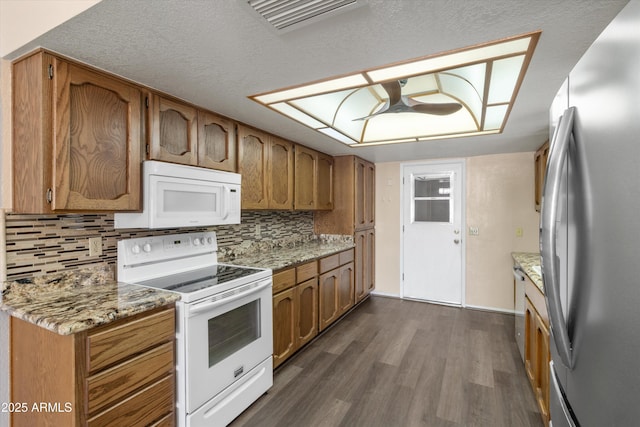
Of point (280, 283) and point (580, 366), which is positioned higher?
point (580, 366)

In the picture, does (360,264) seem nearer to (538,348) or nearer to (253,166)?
(253,166)

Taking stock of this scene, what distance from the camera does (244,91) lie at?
76.8 inches

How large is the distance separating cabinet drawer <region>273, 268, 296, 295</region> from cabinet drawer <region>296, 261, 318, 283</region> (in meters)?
0.08

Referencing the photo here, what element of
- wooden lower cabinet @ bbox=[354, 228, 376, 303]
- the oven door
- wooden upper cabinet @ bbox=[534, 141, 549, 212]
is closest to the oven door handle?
the oven door

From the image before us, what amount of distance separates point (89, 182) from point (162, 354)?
0.98 meters

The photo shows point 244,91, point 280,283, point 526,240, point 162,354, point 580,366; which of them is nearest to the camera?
point 580,366

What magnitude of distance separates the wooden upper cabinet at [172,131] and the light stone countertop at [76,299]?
0.81 metres

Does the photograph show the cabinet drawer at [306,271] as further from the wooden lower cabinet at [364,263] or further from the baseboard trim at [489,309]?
the baseboard trim at [489,309]

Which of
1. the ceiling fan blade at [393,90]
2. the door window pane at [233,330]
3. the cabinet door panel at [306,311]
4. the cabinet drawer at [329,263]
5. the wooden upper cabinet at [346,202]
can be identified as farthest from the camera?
the wooden upper cabinet at [346,202]

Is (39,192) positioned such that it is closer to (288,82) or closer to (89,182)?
(89,182)

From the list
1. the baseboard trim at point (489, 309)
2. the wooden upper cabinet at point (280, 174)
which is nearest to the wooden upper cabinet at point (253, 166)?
the wooden upper cabinet at point (280, 174)

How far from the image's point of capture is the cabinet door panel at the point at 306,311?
9.18 ft

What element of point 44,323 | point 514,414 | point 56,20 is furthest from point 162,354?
point 514,414

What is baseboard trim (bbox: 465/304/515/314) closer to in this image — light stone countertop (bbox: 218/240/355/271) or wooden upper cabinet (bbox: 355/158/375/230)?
wooden upper cabinet (bbox: 355/158/375/230)
